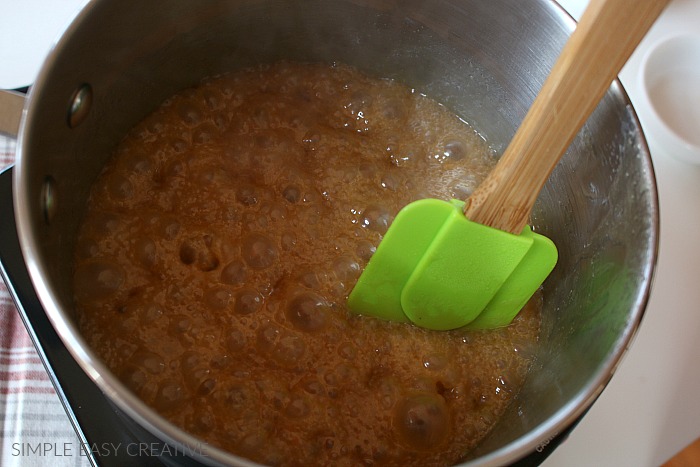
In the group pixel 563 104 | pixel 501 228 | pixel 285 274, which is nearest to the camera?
pixel 563 104

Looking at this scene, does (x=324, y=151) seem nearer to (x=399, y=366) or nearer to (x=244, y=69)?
(x=244, y=69)

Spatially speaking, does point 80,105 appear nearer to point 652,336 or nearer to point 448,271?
point 448,271

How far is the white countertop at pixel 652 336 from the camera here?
85cm

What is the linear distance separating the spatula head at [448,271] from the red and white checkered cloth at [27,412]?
1.33 feet

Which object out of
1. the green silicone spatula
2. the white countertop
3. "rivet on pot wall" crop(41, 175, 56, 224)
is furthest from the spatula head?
"rivet on pot wall" crop(41, 175, 56, 224)

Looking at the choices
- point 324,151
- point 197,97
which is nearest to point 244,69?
point 197,97

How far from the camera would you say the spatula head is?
0.80 meters

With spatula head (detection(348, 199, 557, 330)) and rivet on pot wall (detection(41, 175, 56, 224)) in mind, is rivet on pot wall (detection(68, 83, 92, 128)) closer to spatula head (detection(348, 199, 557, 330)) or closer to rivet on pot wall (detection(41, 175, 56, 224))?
rivet on pot wall (detection(41, 175, 56, 224))

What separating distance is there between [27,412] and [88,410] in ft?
0.44

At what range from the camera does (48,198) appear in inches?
28.9

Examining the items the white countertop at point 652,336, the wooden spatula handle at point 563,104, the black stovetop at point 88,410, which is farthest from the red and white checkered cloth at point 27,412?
the wooden spatula handle at point 563,104

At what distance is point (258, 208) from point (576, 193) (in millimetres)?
463

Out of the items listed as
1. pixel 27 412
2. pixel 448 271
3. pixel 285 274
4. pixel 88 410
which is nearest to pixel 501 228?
pixel 448 271

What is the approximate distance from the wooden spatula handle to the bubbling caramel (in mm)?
229
